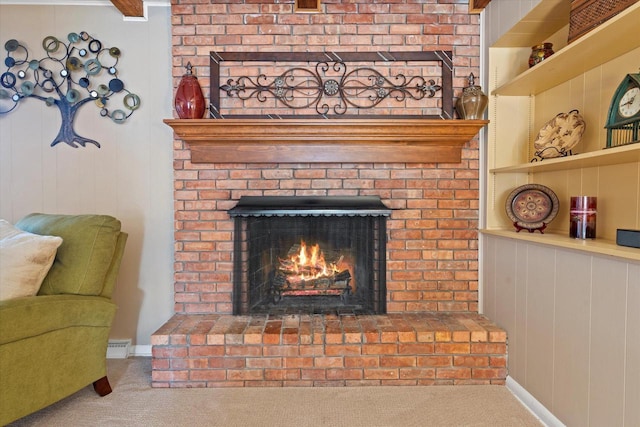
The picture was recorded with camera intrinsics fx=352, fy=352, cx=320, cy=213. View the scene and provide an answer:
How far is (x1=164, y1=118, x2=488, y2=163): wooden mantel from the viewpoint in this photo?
2049mm

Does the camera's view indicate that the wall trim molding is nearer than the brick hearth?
No

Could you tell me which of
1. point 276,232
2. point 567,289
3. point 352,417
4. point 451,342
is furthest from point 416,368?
point 276,232

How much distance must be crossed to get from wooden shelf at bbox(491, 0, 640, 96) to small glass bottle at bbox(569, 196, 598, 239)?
2.03 ft

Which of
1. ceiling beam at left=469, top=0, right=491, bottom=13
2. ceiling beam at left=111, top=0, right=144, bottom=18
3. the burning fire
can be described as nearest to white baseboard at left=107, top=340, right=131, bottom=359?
the burning fire

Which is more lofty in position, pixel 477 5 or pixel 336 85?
pixel 477 5

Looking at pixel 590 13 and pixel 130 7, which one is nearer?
pixel 590 13

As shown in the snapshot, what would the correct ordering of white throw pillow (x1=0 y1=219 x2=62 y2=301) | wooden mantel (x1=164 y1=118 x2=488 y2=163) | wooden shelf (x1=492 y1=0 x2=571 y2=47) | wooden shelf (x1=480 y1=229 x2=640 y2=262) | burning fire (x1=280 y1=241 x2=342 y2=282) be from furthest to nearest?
burning fire (x1=280 y1=241 x2=342 y2=282)
wooden mantel (x1=164 y1=118 x2=488 y2=163)
wooden shelf (x1=492 y1=0 x2=571 y2=47)
white throw pillow (x1=0 y1=219 x2=62 y2=301)
wooden shelf (x1=480 y1=229 x2=640 y2=262)

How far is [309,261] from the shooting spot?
2344mm

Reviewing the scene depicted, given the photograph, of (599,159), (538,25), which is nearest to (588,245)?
(599,159)

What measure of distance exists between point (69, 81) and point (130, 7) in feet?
2.08

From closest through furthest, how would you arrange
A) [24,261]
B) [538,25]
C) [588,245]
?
[588,245]
[24,261]
[538,25]

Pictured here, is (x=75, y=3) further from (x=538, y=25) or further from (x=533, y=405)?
(x=533, y=405)

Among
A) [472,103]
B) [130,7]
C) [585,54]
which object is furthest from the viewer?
[130,7]

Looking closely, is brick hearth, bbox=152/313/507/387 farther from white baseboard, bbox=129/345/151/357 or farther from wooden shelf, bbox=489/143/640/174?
wooden shelf, bbox=489/143/640/174
